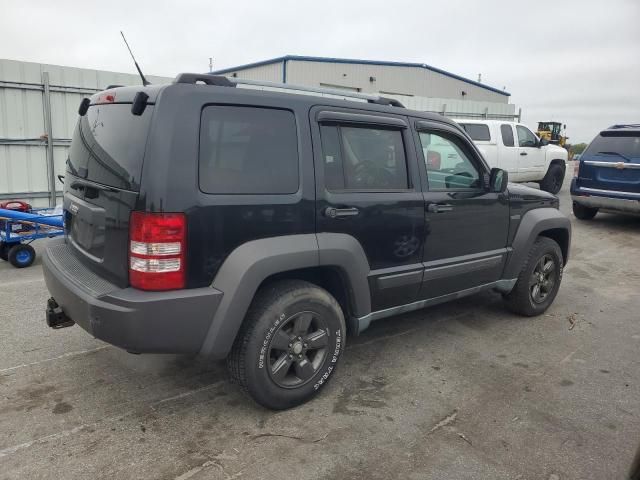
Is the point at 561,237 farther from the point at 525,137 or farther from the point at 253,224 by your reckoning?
the point at 525,137

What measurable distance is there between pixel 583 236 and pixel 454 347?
6.25 m

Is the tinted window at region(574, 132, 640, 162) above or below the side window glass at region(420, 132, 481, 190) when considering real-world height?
above

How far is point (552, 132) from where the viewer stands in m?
31.7

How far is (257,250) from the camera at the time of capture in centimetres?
281

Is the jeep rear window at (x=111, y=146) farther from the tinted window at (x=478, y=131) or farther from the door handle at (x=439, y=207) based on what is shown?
the tinted window at (x=478, y=131)

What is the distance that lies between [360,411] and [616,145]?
27.7 ft

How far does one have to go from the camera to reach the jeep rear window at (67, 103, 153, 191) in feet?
8.74

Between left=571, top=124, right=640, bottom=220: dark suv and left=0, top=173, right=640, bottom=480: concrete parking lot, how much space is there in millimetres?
5236

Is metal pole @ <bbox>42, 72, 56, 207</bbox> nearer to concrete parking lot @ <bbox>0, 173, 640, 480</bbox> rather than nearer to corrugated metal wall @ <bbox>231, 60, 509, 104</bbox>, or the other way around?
concrete parking lot @ <bbox>0, 173, 640, 480</bbox>

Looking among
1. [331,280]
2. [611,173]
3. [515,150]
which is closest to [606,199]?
[611,173]

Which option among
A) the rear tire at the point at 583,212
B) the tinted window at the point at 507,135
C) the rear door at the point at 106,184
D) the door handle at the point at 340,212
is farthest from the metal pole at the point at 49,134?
the rear tire at the point at 583,212

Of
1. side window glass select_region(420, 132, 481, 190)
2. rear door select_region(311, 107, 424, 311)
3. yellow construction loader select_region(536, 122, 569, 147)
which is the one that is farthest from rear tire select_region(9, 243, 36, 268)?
yellow construction loader select_region(536, 122, 569, 147)

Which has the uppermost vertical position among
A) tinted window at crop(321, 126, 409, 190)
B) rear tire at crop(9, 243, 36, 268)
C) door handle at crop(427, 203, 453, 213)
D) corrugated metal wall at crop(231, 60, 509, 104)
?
corrugated metal wall at crop(231, 60, 509, 104)

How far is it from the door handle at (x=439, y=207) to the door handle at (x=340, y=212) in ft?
2.31
